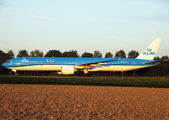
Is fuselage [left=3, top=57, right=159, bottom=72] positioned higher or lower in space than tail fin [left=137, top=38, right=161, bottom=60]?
lower

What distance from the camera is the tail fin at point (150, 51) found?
127 feet

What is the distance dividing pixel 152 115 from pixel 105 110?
229 cm

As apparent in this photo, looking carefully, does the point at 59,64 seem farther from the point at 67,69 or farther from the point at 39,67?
the point at 39,67

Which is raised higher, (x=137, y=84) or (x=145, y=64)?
(x=145, y=64)

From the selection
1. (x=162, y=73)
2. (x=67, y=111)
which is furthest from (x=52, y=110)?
(x=162, y=73)

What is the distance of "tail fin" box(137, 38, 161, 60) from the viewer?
3875 centimetres

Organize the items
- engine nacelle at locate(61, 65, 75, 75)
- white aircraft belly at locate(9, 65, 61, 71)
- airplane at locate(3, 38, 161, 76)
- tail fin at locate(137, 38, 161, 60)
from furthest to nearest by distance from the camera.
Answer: tail fin at locate(137, 38, 161, 60)
white aircraft belly at locate(9, 65, 61, 71)
airplane at locate(3, 38, 161, 76)
engine nacelle at locate(61, 65, 75, 75)

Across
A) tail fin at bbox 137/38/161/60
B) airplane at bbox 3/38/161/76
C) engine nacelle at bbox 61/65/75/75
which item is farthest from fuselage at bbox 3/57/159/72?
engine nacelle at bbox 61/65/75/75

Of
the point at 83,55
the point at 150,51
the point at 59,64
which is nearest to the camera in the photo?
the point at 59,64

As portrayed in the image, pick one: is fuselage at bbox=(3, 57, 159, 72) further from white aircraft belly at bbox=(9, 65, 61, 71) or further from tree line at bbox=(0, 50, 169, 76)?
tree line at bbox=(0, 50, 169, 76)

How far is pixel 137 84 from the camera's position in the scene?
23.9 meters

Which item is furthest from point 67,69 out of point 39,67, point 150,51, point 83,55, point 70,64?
point 83,55

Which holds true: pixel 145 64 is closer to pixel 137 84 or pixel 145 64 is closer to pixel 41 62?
pixel 137 84

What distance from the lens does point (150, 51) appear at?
127 feet
